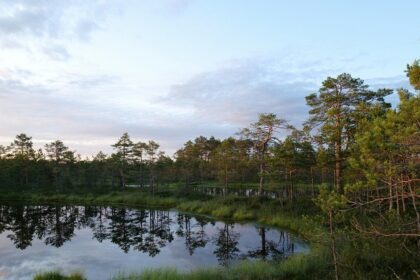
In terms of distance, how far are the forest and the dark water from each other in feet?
8.77

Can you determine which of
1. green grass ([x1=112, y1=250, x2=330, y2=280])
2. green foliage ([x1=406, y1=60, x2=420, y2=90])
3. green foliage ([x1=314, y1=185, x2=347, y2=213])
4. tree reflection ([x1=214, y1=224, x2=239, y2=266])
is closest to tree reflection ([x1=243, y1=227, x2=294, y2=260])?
tree reflection ([x1=214, y1=224, x2=239, y2=266])

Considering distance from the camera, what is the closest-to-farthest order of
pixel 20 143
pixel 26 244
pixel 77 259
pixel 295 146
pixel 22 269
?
pixel 22 269 → pixel 77 259 → pixel 26 244 → pixel 295 146 → pixel 20 143

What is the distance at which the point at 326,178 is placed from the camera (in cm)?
6431

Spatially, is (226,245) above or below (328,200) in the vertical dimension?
below

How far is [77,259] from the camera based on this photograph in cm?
1936

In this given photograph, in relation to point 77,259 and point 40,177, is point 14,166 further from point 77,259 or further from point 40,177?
point 77,259

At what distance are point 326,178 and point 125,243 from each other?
4823 cm

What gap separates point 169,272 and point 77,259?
8505 millimetres

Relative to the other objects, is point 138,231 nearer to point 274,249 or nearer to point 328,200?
point 274,249

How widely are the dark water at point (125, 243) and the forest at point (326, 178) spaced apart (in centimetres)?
267

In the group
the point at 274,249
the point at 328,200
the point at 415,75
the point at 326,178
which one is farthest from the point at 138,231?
the point at 326,178

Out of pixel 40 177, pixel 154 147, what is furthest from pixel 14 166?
pixel 154 147

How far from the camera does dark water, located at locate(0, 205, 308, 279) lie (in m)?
18.2

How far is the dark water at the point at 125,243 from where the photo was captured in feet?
59.8
